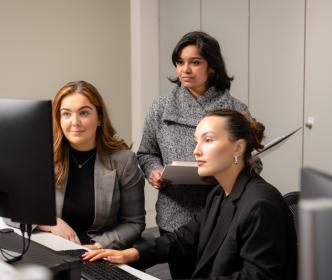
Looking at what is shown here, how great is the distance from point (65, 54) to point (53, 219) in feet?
10.2

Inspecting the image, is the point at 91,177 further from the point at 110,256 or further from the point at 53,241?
the point at 110,256

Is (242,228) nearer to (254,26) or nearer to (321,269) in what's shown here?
(321,269)

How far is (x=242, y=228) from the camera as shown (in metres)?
1.46

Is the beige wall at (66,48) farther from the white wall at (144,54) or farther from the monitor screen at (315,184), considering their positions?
the monitor screen at (315,184)

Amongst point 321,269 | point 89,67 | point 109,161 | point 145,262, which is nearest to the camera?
point 321,269

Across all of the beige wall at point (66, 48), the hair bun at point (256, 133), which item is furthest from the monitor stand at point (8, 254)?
the beige wall at point (66, 48)

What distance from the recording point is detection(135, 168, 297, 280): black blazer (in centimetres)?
138

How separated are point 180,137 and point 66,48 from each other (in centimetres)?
229

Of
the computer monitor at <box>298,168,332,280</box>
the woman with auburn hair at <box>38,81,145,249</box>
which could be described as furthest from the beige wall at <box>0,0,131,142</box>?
the computer monitor at <box>298,168,332,280</box>

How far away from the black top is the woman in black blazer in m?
0.35

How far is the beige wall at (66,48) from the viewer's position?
382cm

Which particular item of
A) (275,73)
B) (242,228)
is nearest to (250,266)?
(242,228)

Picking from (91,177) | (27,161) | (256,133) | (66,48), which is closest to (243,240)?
(256,133)

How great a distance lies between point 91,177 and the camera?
6.64 ft
